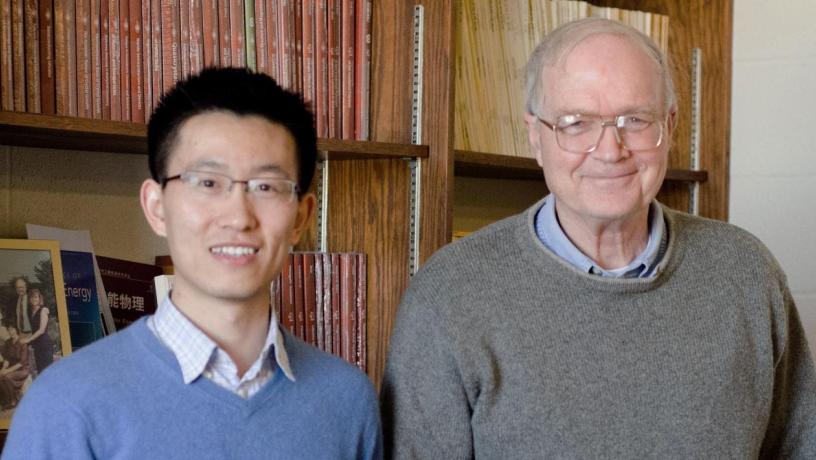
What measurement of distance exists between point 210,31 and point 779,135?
4.89ft

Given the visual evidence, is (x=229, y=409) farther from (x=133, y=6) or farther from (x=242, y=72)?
(x=133, y=6)

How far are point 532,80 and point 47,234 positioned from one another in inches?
32.3

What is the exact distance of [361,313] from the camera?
188 centimetres

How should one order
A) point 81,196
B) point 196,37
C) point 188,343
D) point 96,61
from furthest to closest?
point 81,196 → point 196,37 → point 96,61 → point 188,343

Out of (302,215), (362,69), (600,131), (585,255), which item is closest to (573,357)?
(585,255)

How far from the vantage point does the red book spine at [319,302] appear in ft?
6.00

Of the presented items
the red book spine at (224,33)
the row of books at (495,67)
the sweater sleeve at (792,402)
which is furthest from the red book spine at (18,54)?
the sweater sleeve at (792,402)

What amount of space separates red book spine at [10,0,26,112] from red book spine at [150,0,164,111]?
0.67 feet

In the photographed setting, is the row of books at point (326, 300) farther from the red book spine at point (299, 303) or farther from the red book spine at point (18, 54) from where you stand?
the red book spine at point (18, 54)

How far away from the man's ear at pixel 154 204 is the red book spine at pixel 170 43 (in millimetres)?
385

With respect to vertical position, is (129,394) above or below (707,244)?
below

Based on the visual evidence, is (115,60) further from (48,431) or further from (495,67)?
(495,67)

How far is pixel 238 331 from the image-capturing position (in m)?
1.24

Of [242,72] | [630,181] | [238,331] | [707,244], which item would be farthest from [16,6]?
[707,244]
